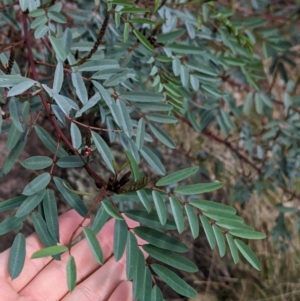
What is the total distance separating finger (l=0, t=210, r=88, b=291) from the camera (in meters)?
1.03

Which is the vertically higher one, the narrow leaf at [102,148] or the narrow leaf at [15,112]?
the narrow leaf at [15,112]

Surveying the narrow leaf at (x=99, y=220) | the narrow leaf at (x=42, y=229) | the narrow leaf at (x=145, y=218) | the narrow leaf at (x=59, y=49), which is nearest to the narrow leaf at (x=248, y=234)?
the narrow leaf at (x=145, y=218)

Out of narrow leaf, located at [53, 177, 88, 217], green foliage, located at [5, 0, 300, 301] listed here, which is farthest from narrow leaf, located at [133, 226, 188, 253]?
narrow leaf, located at [53, 177, 88, 217]

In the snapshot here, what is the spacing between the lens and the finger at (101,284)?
3.61ft

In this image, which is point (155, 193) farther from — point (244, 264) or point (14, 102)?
point (244, 264)

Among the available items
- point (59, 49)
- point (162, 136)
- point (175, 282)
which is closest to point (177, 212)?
point (175, 282)

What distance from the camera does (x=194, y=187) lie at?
0.81 m

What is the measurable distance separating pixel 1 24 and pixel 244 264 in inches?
51.9

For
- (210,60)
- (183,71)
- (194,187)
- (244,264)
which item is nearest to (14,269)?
(194,187)

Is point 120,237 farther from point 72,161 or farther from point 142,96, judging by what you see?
point 142,96

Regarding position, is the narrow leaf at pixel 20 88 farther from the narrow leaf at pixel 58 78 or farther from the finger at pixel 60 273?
the finger at pixel 60 273

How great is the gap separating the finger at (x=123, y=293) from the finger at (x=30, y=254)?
0.52 feet

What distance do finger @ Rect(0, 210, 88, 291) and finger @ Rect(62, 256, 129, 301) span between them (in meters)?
0.10

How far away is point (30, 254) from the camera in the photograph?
3.38ft
